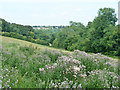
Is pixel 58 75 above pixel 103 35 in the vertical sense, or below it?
below

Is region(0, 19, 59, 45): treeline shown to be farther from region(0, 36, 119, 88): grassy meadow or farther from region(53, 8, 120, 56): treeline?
region(53, 8, 120, 56): treeline

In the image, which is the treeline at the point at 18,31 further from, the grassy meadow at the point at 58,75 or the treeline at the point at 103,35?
the treeline at the point at 103,35

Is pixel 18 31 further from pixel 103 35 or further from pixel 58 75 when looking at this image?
pixel 103 35

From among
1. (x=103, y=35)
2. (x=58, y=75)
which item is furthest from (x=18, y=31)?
(x=103, y=35)

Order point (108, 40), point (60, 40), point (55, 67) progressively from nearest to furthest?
point (55, 67) → point (108, 40) → point (60, 40)

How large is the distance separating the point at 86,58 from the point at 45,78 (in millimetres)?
2643

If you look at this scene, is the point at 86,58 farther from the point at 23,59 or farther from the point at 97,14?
the point at 97,14

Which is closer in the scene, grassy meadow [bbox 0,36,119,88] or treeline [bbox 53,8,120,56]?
grassy meadow [bbox 0,36,119,88]

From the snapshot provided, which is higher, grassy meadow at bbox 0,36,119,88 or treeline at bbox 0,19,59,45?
treeline at bbox 0,19,59,45

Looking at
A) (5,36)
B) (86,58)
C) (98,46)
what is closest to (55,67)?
(86,58)

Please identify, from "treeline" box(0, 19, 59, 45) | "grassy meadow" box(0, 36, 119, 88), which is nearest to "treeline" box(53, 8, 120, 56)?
"treeline" box(0, 19, 59, 45)

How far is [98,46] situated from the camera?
20.2 metres

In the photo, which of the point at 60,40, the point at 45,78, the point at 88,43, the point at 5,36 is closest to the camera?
the point at 45,78

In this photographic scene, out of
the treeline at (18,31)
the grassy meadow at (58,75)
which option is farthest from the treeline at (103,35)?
the grassy meadow at (58,75)
